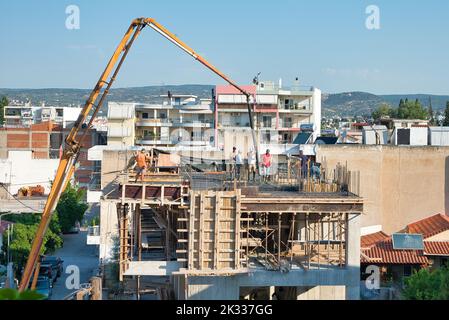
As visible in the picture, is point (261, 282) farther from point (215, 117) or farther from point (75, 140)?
point (215, 117)

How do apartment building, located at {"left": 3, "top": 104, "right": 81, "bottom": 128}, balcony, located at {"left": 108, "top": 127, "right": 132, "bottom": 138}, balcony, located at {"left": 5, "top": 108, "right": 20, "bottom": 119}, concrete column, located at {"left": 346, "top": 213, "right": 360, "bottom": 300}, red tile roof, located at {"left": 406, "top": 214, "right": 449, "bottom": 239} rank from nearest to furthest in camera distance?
concrete column, located at {"left": 346, "top": 213, "right": 360, "bottom": 300}
red tile roof, located at {"left": 406, "top": 214, "right": 449, "bottom": 239}
balcony, located at {"left": 108, "top": 127, "right": 132, "bottom": 138}
apartment building, located at {"left": 3, "top": 104, "right": 81, "bottom": 128}
balcony, located at {"left": 5, "top": 108, "right": 20, "bottom": 119}

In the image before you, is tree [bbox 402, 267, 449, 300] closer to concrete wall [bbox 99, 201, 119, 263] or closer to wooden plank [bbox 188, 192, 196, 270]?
wooden plank [bbox 188, 192, 196, 270]

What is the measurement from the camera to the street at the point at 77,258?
35.2 m

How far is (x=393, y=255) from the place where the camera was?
32344 mm

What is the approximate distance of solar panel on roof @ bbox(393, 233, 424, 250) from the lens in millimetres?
32406

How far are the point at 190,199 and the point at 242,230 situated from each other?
5.91ft

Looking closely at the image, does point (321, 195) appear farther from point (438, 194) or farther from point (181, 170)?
point (438, 194)

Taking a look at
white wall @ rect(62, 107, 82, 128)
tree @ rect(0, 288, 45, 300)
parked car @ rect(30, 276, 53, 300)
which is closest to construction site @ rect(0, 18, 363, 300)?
parked car @ rect(30, 276, 53, 300)

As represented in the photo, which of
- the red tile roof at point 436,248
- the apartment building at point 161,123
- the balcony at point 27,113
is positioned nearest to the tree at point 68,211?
the apartment building at point 161,123

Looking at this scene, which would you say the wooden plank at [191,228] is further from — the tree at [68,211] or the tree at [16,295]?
the tree at [68,211]

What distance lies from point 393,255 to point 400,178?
20.3 ft

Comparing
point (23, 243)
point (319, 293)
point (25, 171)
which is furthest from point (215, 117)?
point (319, 293)

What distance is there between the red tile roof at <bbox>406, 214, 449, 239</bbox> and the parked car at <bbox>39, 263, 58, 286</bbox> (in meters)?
16.9

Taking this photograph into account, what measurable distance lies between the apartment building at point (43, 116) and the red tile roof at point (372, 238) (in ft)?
185
